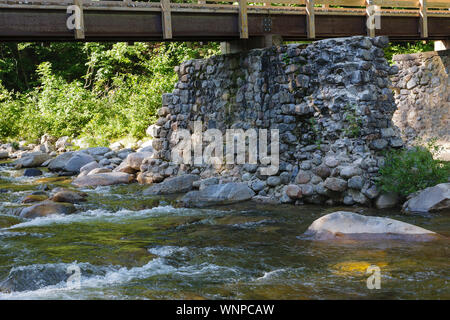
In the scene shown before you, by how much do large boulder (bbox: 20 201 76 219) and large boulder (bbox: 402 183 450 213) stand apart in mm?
5406

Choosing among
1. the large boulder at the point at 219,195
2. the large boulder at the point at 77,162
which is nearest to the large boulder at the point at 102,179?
the large boulder at the point at 77,162

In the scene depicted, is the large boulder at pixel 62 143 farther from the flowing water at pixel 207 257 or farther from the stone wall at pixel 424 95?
the stone wall at pixel 424 95

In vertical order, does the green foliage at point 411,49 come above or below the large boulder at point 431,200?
above

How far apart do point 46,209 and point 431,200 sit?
6044mm

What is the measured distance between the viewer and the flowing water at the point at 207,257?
4910mm

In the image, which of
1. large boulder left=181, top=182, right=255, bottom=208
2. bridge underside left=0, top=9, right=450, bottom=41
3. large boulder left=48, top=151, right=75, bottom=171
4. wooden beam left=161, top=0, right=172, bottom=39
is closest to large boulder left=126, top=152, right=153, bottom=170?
large boulder left=48, top=151, right=75, bottom=171

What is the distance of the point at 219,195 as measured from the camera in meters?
9.81

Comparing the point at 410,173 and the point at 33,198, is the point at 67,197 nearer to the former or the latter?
the point at 33,198

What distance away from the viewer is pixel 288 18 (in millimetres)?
10844

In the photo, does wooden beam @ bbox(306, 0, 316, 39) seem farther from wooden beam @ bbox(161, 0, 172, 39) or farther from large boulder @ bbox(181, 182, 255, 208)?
large boulder @ bbox(181, 182, 255, 208)

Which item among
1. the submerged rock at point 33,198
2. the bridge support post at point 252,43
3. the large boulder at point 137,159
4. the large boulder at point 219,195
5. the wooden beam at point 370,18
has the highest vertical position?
the wooden beam at point 370,18

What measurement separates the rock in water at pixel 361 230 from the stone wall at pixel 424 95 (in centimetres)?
834
